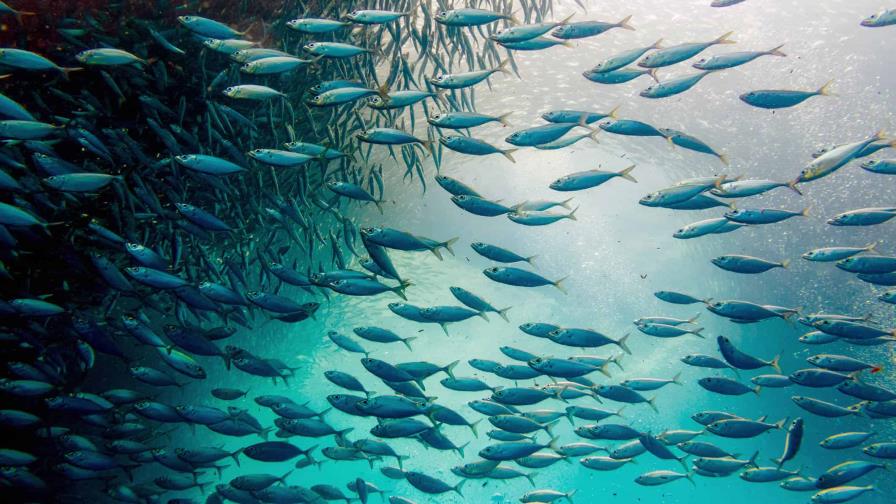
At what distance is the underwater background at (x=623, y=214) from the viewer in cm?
935

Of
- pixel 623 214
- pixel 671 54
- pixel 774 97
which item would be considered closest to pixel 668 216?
pixel 623 214

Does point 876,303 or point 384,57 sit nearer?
point 384,57

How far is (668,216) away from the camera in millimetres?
17109

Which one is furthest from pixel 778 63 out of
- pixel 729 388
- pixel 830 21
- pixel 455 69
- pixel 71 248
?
pixel 71 248

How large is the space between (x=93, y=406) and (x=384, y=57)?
5954 mm

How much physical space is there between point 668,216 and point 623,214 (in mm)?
1491

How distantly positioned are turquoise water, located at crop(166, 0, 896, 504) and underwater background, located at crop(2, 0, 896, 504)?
0.05 m

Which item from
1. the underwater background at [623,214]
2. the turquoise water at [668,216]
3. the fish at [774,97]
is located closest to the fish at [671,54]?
the fish at [774,97]

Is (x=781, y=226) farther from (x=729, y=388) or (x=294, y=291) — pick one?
(x=294, y=291)

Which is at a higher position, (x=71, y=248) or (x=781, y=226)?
(x=71, y=248)

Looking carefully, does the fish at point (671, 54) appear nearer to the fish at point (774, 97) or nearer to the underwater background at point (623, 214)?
the fish at point (774, 97)

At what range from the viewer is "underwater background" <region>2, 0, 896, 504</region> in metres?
9.35

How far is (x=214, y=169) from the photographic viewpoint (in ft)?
15.6

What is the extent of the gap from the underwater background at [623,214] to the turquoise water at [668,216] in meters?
0.05
